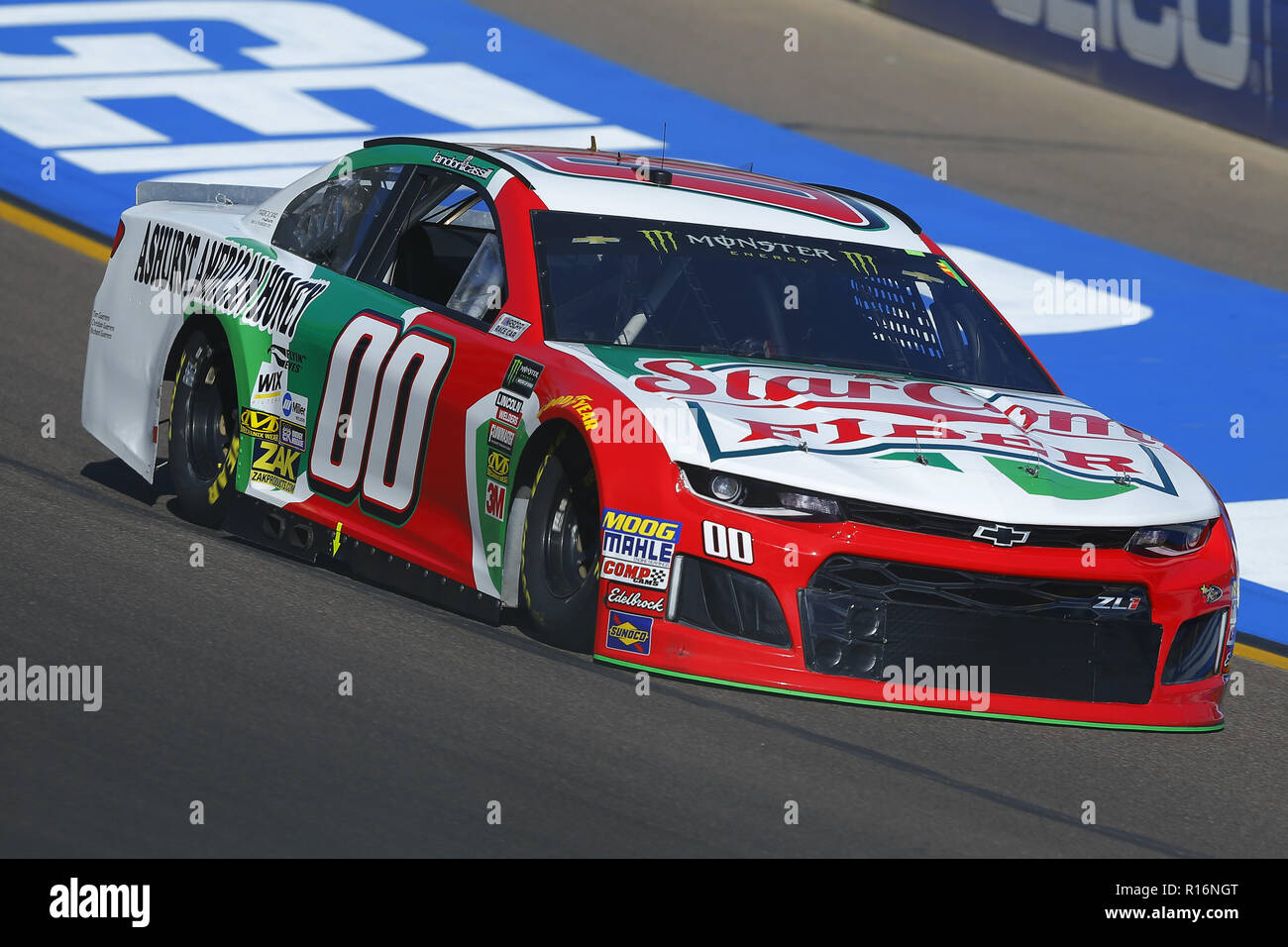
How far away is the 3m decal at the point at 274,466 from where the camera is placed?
7594mm

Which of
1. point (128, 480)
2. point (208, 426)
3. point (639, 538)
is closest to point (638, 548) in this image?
point (639, 538)

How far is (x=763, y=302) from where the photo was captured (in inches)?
283

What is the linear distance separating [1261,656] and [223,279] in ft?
13.9

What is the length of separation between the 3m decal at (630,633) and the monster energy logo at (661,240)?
62.1 inches

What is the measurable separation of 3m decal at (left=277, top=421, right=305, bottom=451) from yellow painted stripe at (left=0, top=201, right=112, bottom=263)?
5.56 metres

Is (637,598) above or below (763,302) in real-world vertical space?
below

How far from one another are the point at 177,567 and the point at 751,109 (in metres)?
10.1

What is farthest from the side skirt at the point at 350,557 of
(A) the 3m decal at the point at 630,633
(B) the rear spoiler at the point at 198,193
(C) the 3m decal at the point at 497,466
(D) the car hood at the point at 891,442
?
(B) the rear spoiler at the point at 198,193

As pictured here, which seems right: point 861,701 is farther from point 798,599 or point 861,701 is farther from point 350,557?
point 350,557

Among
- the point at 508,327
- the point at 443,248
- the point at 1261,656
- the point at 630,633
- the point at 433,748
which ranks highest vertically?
the point at 443,248

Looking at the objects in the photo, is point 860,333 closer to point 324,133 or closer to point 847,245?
point 847,245

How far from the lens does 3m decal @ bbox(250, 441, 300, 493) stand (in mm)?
7594

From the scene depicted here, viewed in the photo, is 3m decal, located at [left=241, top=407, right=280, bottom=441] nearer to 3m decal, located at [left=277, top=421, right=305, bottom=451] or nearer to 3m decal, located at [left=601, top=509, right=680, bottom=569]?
3m decal, located at [left=277, top=421, right=305, bottom=451]

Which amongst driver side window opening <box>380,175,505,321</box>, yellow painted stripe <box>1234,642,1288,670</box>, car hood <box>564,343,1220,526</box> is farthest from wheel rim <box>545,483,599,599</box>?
yellow painted stripe <box>1234,642,1288,670</box>
